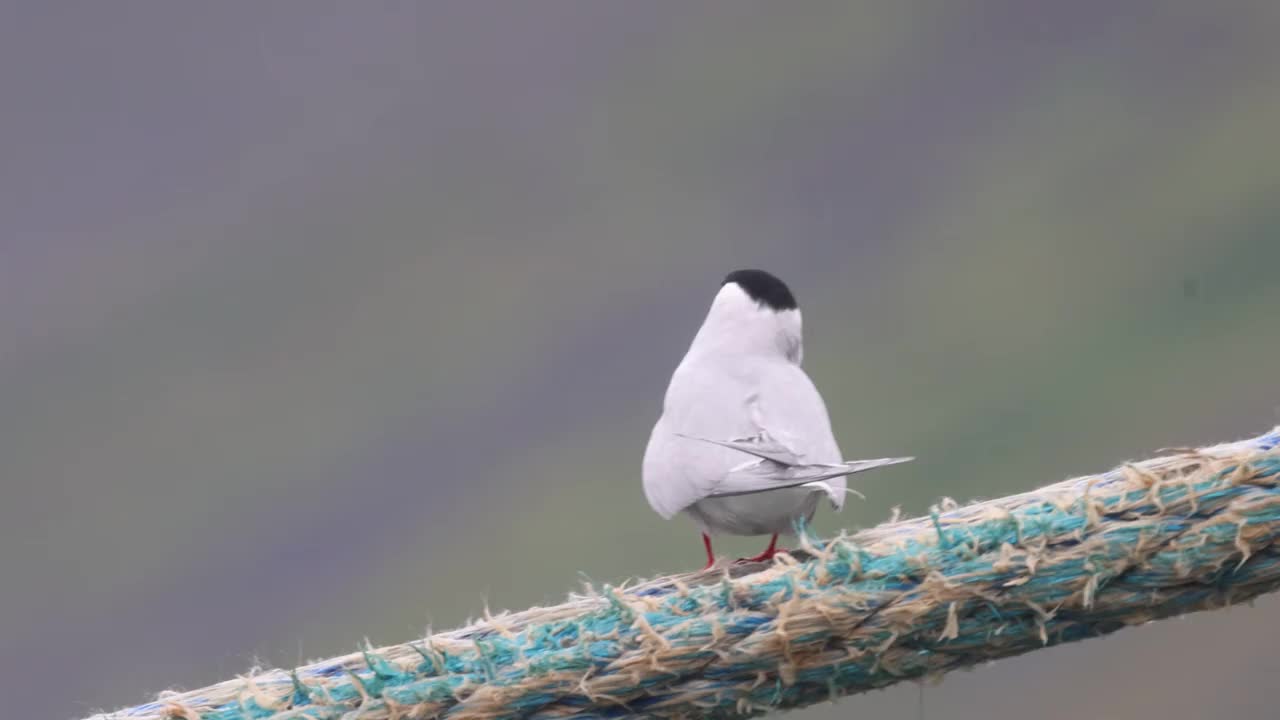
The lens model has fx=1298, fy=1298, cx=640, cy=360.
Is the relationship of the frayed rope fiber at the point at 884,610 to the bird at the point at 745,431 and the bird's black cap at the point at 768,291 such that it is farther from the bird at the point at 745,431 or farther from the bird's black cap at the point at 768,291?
the bird's black cap at the point at 768,291

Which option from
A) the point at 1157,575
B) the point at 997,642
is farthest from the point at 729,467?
the point at 1157,575

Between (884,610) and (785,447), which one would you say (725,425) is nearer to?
(785,447)

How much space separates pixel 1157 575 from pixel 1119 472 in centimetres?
13

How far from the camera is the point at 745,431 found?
6.13 ft

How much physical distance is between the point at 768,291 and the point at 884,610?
682 mm

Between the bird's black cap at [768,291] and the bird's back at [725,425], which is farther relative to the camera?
the bird's black cap at [768,291]

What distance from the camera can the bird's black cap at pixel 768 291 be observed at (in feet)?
6.77

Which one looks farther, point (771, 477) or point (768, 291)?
point (768, 291)

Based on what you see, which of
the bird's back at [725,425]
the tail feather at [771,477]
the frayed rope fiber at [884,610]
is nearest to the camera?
the frayed rope fiber at [884,610]

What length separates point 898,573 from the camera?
5.01 feet

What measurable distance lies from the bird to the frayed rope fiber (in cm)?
20

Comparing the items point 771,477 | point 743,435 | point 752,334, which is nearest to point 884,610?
point 771,477

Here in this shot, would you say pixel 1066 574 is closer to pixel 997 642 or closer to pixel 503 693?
pixel 997 642

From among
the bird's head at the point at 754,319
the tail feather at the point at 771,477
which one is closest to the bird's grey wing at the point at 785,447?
the tail feather at the point at 771,477
